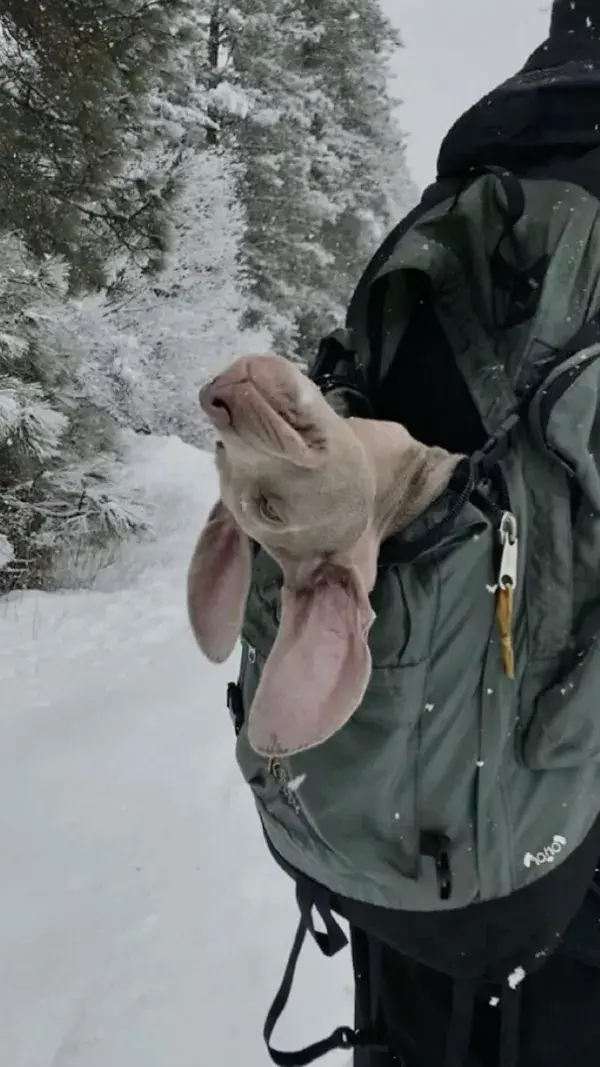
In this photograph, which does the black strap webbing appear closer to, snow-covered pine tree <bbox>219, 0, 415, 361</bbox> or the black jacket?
the black jacket

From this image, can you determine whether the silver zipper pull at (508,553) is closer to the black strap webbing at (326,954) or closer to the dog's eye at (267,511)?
the dog's eye at (267,511)

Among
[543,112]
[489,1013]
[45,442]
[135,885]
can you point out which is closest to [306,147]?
[45,442]

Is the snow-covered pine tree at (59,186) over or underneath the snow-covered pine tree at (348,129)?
underneath

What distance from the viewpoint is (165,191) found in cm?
679

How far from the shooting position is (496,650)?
1.13 m

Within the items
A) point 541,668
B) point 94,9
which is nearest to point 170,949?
point 541,668

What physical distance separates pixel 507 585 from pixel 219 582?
360mm

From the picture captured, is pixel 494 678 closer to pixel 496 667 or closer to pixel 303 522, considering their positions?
pixel 496 667

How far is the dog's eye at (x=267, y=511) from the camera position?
88 cm

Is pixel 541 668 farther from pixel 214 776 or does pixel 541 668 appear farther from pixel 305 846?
pixel 214 776

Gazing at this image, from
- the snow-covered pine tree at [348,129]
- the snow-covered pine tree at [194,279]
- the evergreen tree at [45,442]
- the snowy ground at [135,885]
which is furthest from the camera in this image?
the snow-covered pine tree at [348,129]

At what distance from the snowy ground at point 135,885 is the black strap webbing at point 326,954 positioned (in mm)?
1102

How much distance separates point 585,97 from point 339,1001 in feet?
8.66

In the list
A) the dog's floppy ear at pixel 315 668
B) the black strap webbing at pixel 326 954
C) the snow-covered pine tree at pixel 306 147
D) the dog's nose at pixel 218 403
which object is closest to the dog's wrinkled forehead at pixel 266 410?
the dog's nose at pixel 218 403
